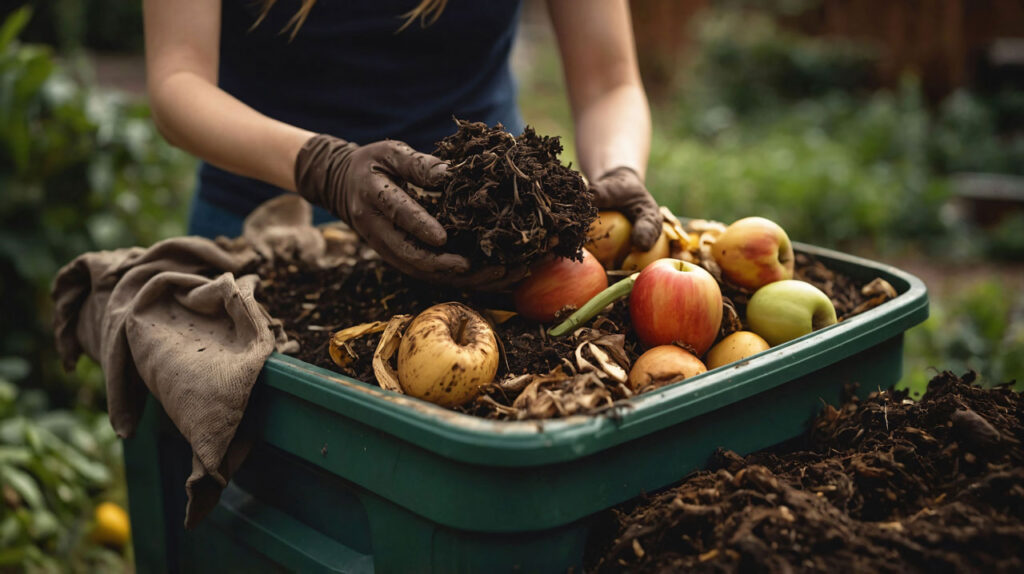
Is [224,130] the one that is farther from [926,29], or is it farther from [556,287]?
[926,29]

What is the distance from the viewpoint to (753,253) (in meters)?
1.64

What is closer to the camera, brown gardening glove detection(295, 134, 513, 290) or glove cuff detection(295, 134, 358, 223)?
brown gardening glove detection(295, 134, 513, 290)

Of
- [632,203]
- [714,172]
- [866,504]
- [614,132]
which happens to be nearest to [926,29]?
[714,172]

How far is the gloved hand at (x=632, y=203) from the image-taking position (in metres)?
1.71

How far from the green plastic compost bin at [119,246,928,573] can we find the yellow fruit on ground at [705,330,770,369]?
0.10 meters

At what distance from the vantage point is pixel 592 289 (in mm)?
1537

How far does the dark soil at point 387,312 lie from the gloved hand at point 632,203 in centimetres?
19

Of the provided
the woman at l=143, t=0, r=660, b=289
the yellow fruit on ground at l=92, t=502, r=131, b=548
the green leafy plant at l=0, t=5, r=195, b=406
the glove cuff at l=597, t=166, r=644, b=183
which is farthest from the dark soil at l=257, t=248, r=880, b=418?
the green leafy plant at l=0, t=5, r=195, b=406

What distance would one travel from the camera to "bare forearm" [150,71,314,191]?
5.71ft

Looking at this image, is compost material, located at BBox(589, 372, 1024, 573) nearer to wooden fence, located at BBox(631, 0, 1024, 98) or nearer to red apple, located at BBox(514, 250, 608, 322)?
red apple, located at BBox(514, 250, 608, 322)

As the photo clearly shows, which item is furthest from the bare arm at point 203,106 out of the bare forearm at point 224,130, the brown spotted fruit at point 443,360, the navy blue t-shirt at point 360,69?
the brown spotted fruit at point 443,360

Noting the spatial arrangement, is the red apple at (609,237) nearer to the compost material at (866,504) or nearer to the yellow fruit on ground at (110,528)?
the compost material at (866,504)

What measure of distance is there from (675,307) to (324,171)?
737mm

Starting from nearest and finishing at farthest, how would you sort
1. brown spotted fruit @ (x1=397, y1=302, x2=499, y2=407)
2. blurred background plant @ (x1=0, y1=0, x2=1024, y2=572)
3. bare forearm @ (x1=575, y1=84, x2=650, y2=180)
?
1. brown spotted fruit @ (x1=397, y1=302, x2=499, y2=407)
2. bare forearm @ (x1=575, y1=84, x2=650, y2=180)
3. blurred background plant @ (x1=0, y1=0, x2=1024, y2=572)
